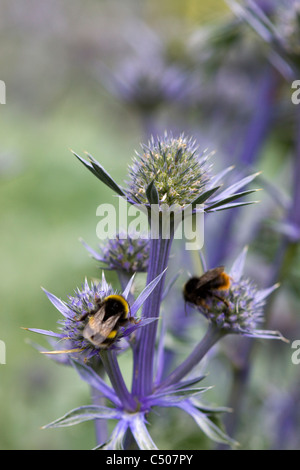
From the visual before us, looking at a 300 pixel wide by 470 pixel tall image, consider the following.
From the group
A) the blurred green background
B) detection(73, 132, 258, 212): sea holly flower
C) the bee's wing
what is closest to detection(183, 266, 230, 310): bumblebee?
the bee's wing

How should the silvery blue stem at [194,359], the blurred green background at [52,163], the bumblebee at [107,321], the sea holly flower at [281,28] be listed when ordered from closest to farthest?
the bumblebee at [107,321]
the silvery blue stem at [194,359]
the sea holly flower at [281,28]
the blurred green background at [52,163]

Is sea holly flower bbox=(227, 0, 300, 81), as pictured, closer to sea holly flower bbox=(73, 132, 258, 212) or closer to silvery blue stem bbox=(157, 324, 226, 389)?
sea holly flower bbox=(73, 132, 258, 212)

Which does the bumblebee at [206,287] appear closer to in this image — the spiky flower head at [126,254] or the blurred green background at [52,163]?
the spiky flower head at [126,254]

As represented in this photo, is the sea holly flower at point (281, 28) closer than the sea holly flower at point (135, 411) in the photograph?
No

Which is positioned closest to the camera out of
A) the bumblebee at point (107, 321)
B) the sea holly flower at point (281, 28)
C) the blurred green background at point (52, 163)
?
the bumblebee at point (107, 321)

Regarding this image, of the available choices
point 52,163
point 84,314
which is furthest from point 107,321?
point 52,163

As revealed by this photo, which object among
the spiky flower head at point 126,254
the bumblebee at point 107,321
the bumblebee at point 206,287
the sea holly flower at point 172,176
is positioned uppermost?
the sea holly flower at point 172,176

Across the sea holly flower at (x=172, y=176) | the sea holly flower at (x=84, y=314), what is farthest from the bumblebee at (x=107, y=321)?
the sea holly flower at (x=172, y=176)

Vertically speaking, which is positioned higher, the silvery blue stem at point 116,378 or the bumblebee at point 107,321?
the bumblebee at point 107,321
